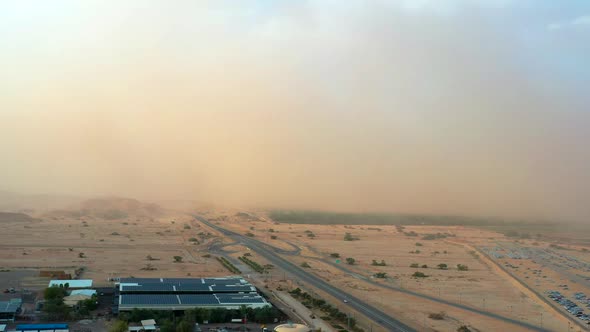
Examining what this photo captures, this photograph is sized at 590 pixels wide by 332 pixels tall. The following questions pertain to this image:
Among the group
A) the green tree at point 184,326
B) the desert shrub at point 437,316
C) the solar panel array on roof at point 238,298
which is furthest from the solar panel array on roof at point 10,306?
the desert shrub at point 437,316

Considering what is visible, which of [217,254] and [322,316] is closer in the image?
[322,316]

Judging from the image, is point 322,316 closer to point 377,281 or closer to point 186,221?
point 377,281

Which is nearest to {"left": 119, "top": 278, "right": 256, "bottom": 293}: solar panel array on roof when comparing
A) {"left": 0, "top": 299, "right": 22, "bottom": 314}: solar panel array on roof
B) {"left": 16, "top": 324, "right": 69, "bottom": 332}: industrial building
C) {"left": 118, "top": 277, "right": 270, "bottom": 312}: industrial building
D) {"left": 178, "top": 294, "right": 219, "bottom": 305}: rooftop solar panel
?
{"left": 118, "top": 277, "right": 270, "bottom": 312}: industrial building

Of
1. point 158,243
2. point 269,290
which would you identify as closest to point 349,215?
point 158,243

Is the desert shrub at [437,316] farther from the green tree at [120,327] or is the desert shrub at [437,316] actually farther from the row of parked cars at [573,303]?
the green tree at [120,327]

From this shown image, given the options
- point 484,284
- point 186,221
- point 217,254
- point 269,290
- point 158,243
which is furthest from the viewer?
point 186,221

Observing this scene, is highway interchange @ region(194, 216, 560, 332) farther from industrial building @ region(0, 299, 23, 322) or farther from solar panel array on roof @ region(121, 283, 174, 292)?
industrial building @ region(0, 299, 23, 322)
